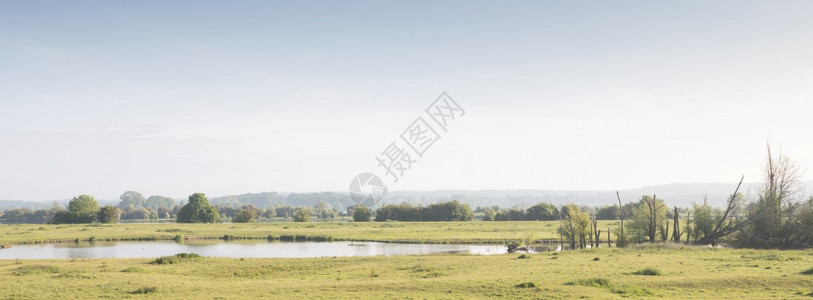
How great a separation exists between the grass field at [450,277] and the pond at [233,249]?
61.3 feet

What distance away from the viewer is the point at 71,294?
29.9 meters

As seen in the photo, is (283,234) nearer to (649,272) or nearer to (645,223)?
(645,223)

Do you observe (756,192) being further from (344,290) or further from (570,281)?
(344,290)

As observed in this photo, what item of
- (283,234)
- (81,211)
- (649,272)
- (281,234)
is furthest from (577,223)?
(81,211)

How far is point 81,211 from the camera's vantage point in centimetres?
13050

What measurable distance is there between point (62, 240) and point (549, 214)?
111058mm

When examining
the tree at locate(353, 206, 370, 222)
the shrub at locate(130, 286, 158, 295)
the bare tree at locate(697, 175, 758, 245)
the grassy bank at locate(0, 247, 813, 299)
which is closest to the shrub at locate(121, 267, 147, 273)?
the grassy bank at locate(0, 247, 813, 299)

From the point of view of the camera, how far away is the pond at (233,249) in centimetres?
6662

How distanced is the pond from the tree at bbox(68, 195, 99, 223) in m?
54.5

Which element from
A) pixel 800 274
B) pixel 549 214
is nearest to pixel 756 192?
pixel 800 274

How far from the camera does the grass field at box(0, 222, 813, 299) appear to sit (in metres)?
29.5

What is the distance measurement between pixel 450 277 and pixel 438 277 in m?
0.89

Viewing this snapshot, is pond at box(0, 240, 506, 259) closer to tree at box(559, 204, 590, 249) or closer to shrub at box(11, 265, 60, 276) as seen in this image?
tree at box(559, 204, 590, 249)

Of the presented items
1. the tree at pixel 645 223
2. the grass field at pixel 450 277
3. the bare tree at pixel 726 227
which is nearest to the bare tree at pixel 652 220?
the tree at pixel 645 223
